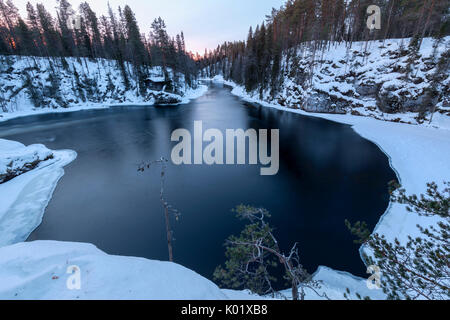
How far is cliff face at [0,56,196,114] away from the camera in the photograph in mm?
44625

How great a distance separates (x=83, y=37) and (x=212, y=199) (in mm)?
74416

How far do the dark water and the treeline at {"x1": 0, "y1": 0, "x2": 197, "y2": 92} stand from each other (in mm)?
42173

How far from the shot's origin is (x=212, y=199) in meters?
12.0

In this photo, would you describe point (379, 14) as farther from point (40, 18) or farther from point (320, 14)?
point (40, 18)

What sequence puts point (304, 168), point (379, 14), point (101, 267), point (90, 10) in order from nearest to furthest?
point (101, 267)
point (304, 168)
point (379, 14)
point (90, 10)

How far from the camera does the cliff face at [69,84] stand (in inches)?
1757

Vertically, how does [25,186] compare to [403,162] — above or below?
below

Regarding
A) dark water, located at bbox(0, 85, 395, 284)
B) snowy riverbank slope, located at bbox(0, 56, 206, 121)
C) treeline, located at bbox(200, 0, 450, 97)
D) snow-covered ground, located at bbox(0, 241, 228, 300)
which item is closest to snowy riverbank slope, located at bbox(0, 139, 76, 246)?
dark water, located at bbox(0, 85, 395, 284)

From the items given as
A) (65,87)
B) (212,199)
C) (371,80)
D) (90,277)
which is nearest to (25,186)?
(212,199)

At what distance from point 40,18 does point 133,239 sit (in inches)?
3091

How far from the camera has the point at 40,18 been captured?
50875mm

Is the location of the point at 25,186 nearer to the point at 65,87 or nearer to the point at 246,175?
the point at 246,175

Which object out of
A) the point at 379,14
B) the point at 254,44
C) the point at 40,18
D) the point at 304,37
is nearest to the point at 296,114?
the point at 304,37

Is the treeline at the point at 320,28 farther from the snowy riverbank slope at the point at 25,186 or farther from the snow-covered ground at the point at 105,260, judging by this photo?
→ the snowy riverbank slope at the point at 25,186
